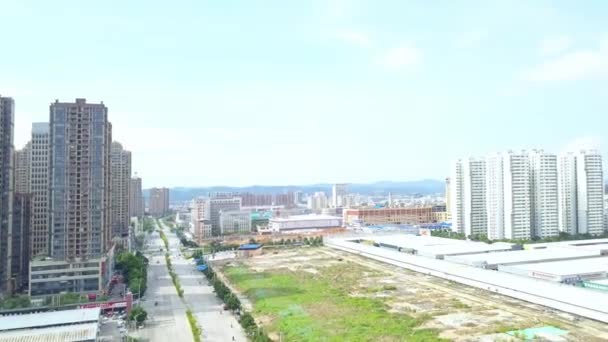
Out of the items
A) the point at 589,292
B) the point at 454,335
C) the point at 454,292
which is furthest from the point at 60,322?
the point at 589,292

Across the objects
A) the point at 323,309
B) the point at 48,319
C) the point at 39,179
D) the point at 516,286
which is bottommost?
the point at 323,309

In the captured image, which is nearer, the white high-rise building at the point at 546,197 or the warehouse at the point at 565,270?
the warehouse at the point at 565,270

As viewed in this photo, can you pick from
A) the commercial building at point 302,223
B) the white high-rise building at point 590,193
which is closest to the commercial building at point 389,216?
the commercial building at point 302,223

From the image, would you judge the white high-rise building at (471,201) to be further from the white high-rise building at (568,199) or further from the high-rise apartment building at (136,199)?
the high-rise apartment building at (136,199)

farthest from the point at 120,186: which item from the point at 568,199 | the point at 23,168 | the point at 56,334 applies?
the point at 568,199

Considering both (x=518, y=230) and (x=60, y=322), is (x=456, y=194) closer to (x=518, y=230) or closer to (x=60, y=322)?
(x=518, y=230)

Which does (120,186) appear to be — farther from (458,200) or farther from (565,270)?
(565,270)

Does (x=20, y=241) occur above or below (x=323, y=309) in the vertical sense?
above
